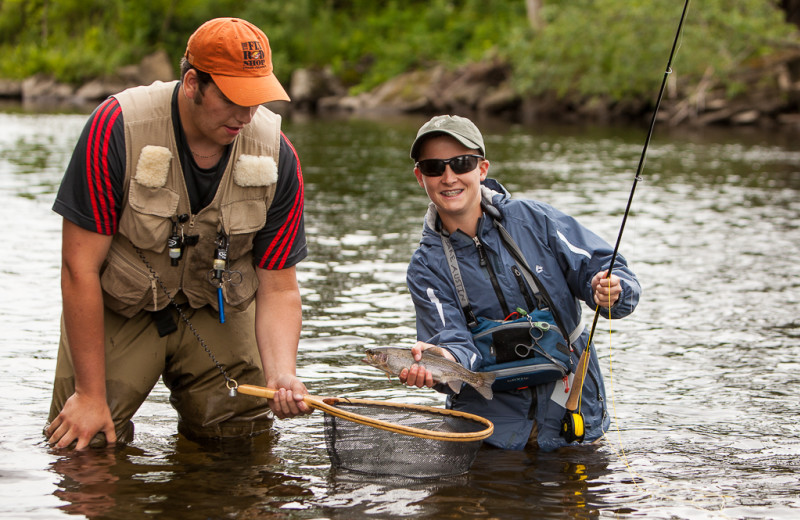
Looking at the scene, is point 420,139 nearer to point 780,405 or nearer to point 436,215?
point 436,215

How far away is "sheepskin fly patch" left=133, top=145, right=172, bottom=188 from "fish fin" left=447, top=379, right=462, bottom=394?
1558mm

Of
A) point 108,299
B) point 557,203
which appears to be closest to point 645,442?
point 108,299

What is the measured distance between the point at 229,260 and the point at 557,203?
11673 mm

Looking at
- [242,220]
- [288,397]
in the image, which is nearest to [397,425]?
[288,397]

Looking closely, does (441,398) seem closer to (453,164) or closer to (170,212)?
(453,164)

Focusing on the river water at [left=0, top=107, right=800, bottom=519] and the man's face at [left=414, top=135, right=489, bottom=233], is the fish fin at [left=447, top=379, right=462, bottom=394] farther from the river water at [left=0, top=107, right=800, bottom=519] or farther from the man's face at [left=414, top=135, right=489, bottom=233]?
the man's face at [left=414, top=135, right=489, bottom=233]

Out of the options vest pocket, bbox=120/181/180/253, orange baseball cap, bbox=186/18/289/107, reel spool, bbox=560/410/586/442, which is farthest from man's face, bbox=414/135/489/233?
vest pocket, bbox=120/181/180/253

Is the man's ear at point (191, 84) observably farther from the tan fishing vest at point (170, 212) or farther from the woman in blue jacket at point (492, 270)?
the woman in blue jacket at point (492, 270)

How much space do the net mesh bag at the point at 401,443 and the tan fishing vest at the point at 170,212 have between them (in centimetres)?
81

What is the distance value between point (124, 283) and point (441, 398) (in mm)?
2623

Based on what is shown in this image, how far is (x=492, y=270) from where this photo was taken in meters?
4.79

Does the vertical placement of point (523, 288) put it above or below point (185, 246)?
below

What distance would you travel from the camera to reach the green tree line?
97.2ft

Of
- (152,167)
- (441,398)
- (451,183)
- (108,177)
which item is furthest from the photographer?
(441,398)
